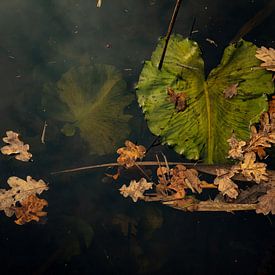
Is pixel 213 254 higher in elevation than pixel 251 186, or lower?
lower

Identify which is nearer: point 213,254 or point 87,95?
point 213,254

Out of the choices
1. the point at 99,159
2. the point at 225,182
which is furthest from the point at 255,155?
the point at 99,159

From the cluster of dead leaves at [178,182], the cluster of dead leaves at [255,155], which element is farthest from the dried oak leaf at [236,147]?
the cluster of dead leaves at [178,182]

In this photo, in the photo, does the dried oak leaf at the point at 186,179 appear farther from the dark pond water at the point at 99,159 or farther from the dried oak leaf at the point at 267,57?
the dried oak leaf at the point at 267,57

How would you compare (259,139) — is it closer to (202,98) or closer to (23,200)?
(202,98)

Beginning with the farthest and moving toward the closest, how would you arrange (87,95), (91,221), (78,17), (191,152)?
(78,17) → (87,95) → (91,221) → (191,152)

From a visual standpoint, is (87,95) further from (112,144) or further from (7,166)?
(7,166)

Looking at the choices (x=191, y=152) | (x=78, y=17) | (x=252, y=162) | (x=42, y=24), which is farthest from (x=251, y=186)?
(x=42, y=24)
